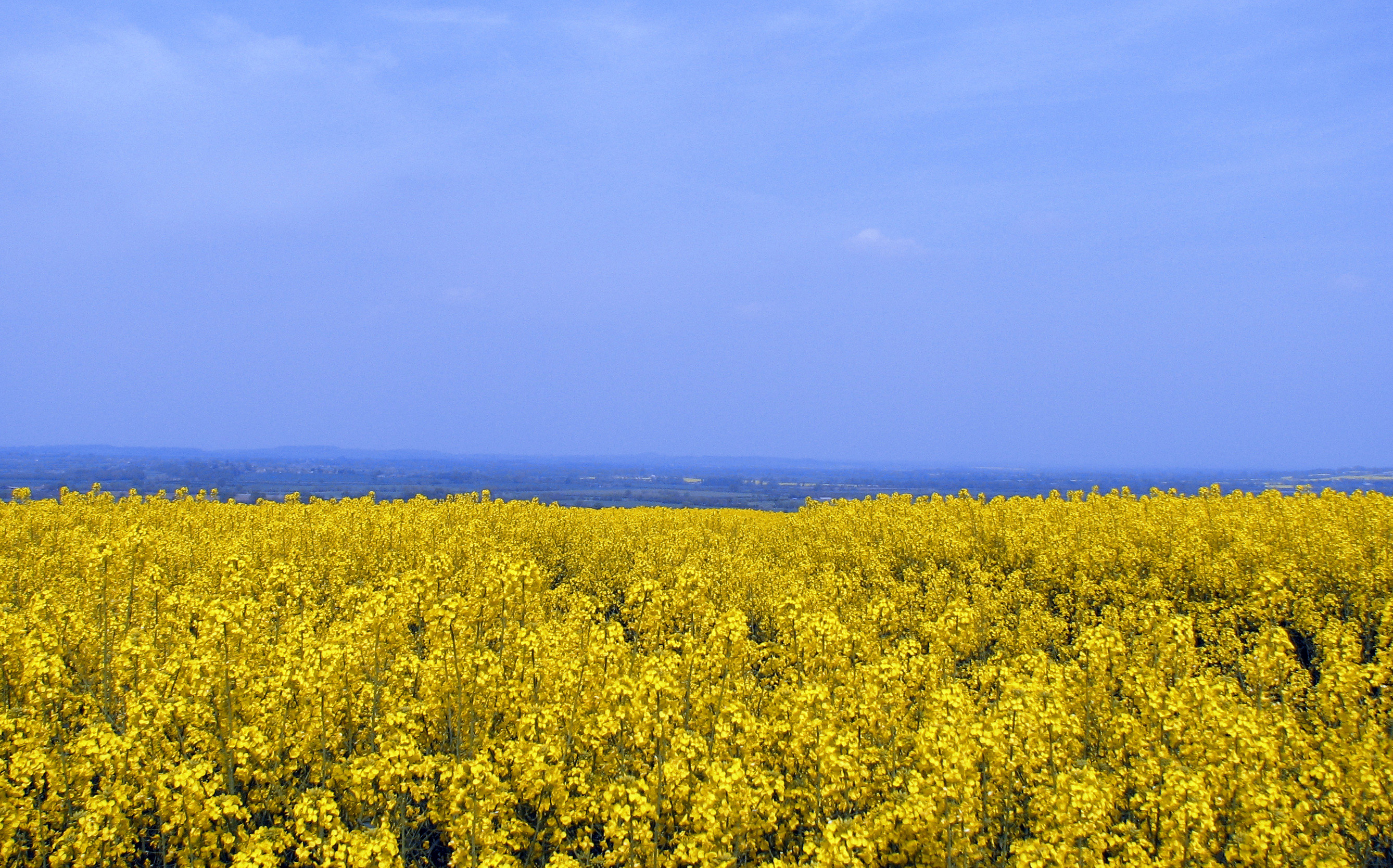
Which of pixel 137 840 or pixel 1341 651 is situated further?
Result: pixel 1341 651

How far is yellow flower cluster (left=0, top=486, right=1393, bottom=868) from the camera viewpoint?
19.9 feet

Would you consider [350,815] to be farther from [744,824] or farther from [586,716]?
[744,824]

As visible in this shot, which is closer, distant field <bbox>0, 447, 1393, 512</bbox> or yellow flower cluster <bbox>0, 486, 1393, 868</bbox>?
yellow flower cluster <bbox>0, 486, 1393, 868</bbox>

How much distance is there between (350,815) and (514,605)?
2.73 metres

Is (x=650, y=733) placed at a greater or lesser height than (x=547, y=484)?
greater

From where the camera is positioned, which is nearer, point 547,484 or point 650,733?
point 650,733

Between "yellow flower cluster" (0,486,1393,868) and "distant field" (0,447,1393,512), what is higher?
"yellow flower cluster" (0,486,1393,868)

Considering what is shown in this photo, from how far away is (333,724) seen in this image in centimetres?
762

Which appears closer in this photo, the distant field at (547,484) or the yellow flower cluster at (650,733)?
the yellow flower cluster at (650,733)

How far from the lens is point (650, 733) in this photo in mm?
6984

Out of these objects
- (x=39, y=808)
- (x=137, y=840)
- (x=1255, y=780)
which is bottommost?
(x=137, y=840)

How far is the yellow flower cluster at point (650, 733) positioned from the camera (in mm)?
6066

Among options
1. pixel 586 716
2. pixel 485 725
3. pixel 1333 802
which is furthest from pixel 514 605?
pixel 1333 802

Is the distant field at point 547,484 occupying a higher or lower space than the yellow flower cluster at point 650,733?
lower
